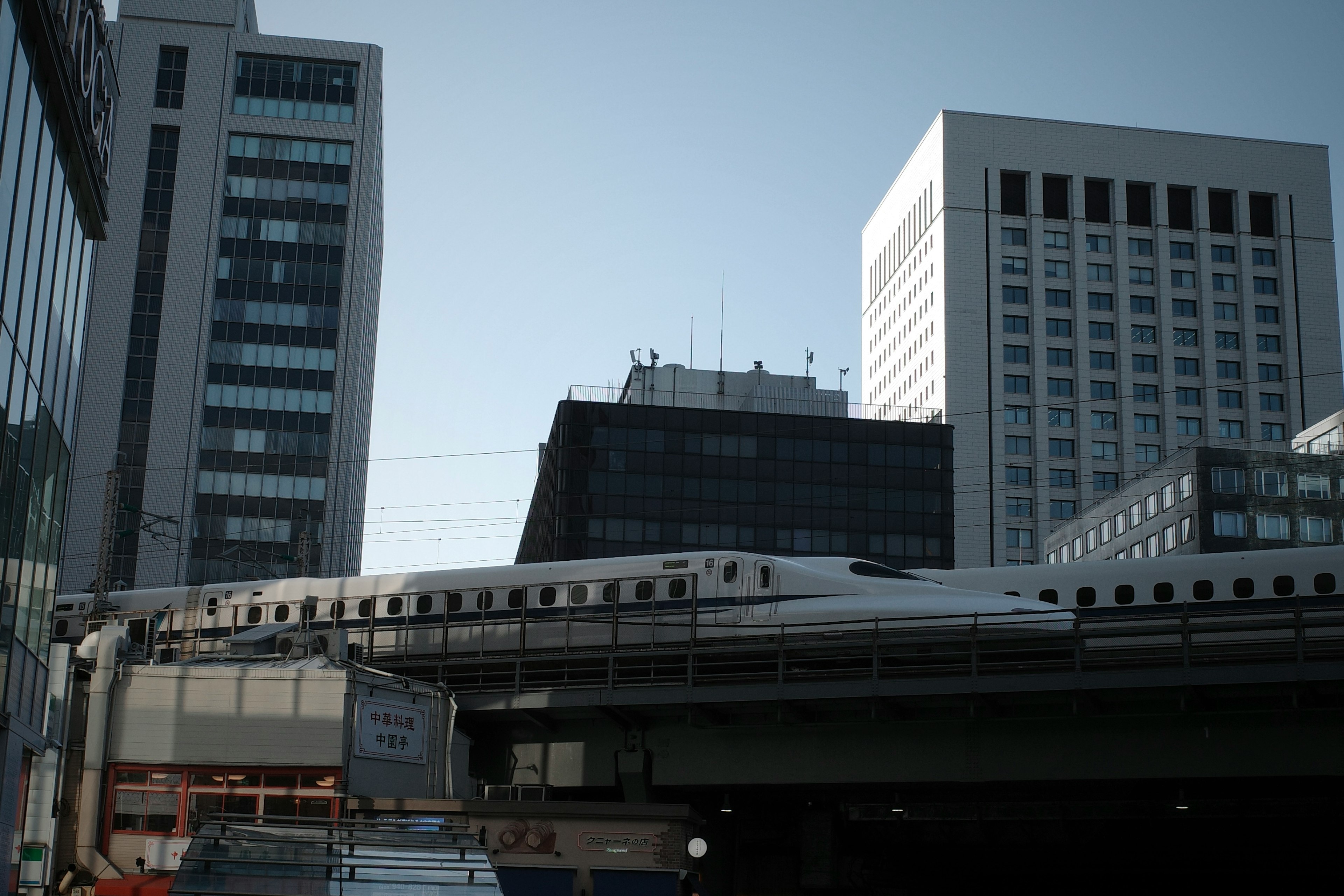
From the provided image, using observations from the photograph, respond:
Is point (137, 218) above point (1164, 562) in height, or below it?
above

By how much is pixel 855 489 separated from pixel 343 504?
142 feet

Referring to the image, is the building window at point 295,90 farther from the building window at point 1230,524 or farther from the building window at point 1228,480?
the building window at point 1230,524

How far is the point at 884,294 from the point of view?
171500 millimetres

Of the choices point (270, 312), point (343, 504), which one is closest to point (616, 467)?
point (343, 504)

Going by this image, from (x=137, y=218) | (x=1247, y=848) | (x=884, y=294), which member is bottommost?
(x=1247, y=848)

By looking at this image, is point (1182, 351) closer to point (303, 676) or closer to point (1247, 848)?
point (1247, 848)

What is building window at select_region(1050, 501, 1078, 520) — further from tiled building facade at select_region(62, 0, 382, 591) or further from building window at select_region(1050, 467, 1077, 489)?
tiled building facade at select_region(62, 0, 382, 591)

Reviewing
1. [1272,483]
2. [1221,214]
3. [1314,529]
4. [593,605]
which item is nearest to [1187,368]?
[1221,214]

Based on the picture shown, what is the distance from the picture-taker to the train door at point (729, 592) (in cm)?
3962

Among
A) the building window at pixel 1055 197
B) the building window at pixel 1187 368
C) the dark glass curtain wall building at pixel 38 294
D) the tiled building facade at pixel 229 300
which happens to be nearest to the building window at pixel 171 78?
the tiled building facade at pixel 229 300

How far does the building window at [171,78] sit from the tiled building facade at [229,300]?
14cm

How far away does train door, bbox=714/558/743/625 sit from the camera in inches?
1560

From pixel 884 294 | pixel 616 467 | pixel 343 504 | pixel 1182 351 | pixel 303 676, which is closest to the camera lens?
pixel 303 676

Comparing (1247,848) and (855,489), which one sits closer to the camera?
(1247,848)
